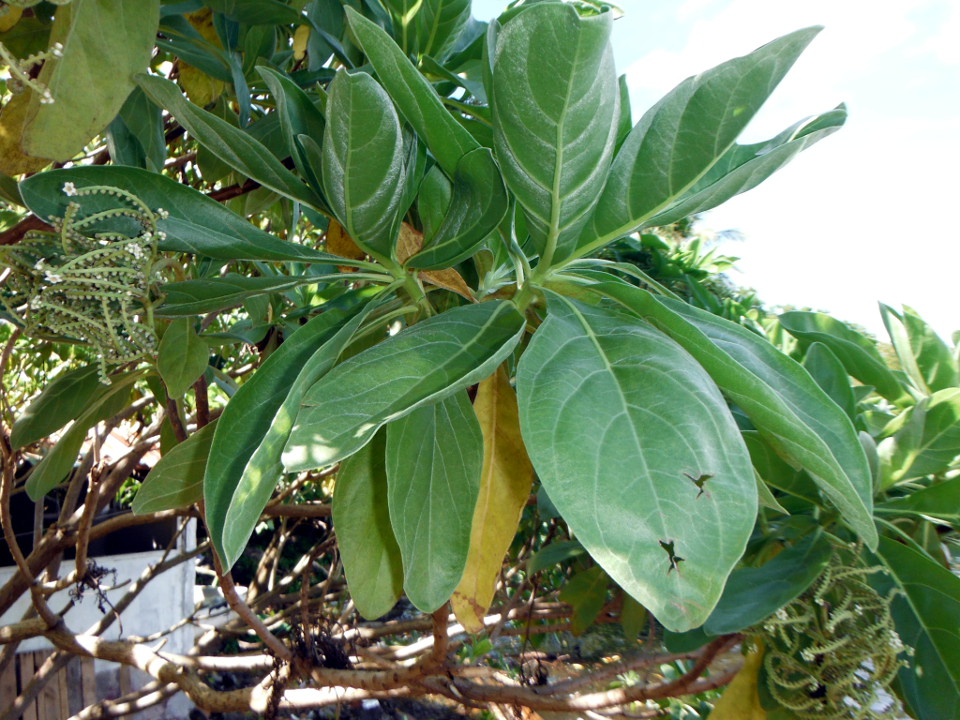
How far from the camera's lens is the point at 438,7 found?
A: 3.13 feet

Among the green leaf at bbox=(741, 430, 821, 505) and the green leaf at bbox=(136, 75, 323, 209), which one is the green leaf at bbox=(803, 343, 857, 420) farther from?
the green leaf at bbox=(136, 75, 323, 209)

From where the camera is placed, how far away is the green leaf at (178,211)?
0.65 m

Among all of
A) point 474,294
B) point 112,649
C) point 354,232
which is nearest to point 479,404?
point 474,294

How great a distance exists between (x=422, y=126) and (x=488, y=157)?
7 centimetres

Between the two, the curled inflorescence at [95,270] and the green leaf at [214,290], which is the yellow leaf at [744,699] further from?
the curled inflorescence at [95,270]

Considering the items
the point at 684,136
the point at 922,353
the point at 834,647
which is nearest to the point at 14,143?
the point at 684,136

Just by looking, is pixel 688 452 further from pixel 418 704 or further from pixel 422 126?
pixel 418 704

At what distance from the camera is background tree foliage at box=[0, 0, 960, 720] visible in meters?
0.50

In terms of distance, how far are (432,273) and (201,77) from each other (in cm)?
72

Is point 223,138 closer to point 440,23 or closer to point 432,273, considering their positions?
point 432,273

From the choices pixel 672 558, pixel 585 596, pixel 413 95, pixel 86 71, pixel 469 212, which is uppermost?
pixel 86 71

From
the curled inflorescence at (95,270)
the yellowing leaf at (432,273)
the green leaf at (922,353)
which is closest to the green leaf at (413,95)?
the yellowing leaf at (432,273)

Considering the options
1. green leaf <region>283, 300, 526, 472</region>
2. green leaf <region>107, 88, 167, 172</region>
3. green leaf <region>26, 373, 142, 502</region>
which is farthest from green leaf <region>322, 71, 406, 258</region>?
green leaf <region>26, 373, 142, 502</region>

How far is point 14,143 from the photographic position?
83 centimetres
